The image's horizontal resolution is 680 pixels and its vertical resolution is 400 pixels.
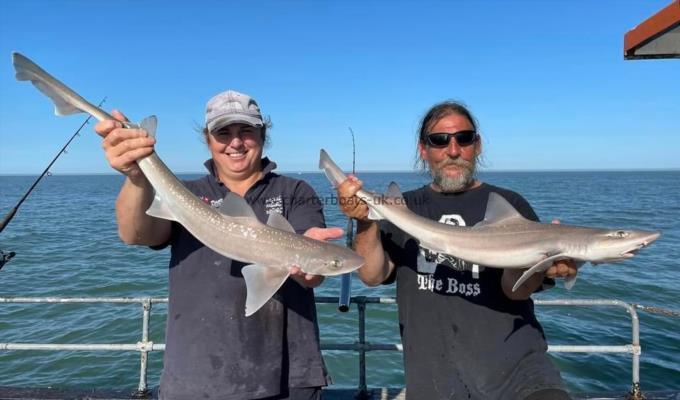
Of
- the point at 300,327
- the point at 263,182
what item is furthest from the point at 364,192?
the point at 300,327

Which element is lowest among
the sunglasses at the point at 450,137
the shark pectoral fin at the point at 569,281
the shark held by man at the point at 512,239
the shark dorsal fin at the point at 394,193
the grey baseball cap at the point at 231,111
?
the shark pectoral fin at the point at 569,281

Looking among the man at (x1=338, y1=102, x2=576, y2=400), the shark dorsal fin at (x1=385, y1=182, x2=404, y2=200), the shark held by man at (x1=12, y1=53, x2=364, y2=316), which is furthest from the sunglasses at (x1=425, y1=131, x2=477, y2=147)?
the shark held by man at (x1=12, y1=53, x2=364, y2=316)

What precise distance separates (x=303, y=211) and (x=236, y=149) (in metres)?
0.76

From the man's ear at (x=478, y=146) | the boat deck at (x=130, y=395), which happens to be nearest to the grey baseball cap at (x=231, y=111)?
the man's ear at (x=478, y=146)

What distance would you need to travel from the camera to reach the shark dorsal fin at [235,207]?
3236 millimetres

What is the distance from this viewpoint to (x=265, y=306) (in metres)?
3.35

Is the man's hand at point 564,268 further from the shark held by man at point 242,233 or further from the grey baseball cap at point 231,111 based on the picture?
the grey baseball cap at point 231,111

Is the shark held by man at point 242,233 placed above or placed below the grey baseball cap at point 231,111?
below

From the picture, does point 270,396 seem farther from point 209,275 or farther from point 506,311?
point 506,311

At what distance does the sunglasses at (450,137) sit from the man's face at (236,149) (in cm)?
181

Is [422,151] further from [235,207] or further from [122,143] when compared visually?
[122,143]

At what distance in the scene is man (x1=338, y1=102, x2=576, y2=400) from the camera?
11.8 feet

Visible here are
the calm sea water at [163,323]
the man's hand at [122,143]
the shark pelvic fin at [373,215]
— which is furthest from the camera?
the calm sea water at [163,323]

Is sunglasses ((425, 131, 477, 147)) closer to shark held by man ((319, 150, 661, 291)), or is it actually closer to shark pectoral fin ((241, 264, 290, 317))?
shark held by man ((319, 150, 661, 291))
